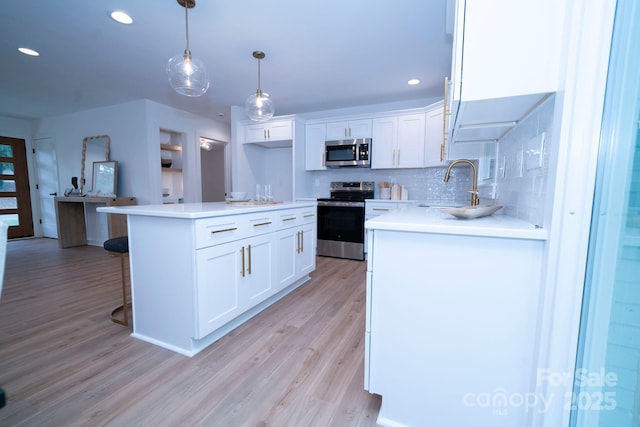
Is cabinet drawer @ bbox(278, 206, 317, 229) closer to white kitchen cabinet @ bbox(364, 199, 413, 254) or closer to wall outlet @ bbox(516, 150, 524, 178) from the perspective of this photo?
white kitchen cabinet @ bbox(364, 199, 413, 254)

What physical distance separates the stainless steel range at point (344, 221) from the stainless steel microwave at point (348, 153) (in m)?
0.38

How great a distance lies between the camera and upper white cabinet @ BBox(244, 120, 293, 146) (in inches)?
162

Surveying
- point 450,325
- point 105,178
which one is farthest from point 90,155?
point 450,325

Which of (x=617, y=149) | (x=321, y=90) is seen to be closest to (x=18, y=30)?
(x=321, y=90)

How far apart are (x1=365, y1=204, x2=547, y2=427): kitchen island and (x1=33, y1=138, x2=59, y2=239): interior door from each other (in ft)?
22.8

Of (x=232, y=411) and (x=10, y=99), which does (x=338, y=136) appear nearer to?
(x=232, y=411)

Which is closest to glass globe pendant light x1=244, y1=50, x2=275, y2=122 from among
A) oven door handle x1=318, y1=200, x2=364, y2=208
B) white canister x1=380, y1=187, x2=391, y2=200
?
oven door handle x1=318, y1=200, x2=364, y2=208

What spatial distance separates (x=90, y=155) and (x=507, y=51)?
617cm

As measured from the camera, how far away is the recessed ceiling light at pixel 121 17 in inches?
79.1

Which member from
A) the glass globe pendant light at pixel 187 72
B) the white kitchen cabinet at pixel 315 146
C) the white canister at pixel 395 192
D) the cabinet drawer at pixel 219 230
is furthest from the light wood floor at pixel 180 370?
the white kitchen cabinet at pixel 315 146

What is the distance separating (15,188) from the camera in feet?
17.3

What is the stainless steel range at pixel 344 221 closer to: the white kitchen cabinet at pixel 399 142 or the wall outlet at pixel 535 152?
the white kitchen cabinet at pixel 399 142

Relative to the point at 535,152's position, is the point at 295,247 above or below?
below

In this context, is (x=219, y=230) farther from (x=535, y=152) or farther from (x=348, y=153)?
(x=348, y=153)
